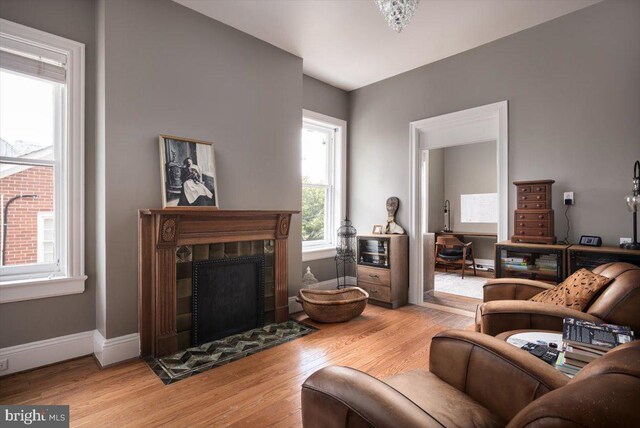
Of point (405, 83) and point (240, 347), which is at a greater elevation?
point (405, 83)

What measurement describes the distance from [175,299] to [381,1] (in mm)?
2677

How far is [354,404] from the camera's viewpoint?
42.4 inches

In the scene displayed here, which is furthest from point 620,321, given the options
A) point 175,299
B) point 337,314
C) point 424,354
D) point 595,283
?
point 175,299

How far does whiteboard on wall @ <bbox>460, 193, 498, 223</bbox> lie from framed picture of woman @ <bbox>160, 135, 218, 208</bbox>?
539cm

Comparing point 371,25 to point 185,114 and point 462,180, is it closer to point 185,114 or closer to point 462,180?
point 185,114

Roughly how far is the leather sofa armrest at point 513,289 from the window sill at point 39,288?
11.1 ft

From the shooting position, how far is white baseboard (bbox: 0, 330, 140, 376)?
2.43 m

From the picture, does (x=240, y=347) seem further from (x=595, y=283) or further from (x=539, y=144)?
(x=539, y=144)

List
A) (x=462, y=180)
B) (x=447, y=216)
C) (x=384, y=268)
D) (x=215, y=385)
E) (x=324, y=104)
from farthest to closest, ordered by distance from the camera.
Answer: (x=447, y=216) → (x=462, y=180) → (x=324, y=104) → (x=384, y=268) → (x=215, y=385)

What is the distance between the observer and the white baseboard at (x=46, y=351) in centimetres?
242

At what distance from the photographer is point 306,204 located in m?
4.66

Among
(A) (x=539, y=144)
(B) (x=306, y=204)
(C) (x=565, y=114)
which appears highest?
(C) (x=565, y=114)

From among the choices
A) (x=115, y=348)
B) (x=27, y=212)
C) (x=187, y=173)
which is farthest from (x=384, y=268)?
(x=27, y=212)

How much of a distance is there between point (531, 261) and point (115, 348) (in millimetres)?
3663
